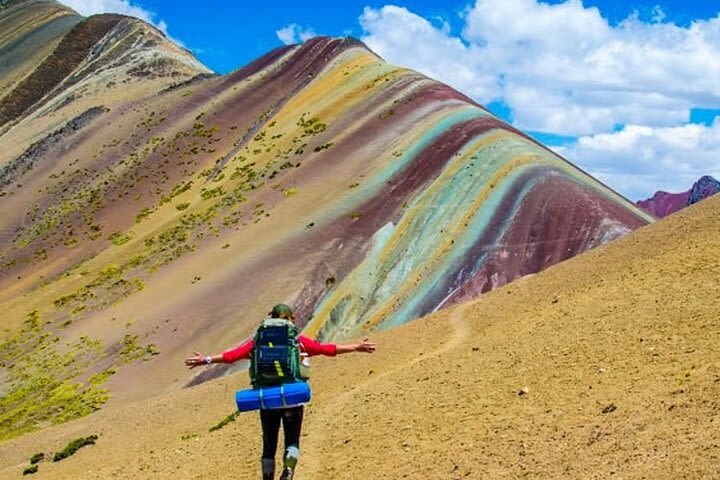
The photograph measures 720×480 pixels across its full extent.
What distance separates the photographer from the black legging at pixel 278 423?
10.4 m

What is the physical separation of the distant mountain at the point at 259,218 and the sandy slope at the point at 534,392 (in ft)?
55.0

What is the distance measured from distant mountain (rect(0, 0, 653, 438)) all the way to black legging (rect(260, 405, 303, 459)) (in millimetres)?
27324

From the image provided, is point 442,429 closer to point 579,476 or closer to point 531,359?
point 531,359

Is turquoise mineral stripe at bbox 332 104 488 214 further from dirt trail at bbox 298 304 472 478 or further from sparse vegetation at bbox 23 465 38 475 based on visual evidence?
sparse vegetation at bbox 23 465 38 475

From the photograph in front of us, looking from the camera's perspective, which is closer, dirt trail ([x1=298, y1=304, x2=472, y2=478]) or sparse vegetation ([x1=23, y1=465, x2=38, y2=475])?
dirt trail ([x1=298, y1=304, x2=472, y2=478])

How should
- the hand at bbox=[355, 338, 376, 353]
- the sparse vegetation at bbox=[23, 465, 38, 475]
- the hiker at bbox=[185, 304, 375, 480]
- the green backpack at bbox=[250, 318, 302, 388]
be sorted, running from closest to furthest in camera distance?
1. the green backpack at bbox=[250, 318, 302, 388]
2. the hiker at bbox=[185, 304, 375, 480]
3. the hand at bbox=[355, 338, 376, 353]
4. the sparse vegetation at bbox=[23, 465, 38, 475]

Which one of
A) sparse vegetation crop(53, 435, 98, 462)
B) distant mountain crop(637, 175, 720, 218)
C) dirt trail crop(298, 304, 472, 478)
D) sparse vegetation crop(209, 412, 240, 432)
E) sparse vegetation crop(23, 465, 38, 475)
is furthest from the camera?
distant mountain crop(637, 175, 720, 218)

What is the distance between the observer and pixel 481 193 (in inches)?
1849

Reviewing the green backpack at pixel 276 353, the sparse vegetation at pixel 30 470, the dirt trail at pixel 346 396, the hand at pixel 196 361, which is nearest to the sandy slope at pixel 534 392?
the dirt trail at pixel 346 396

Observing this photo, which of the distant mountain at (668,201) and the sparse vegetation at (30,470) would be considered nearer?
the sparse vegetation at (30,470)

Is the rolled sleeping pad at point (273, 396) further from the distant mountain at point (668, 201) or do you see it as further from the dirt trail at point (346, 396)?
the distant mountain at point (668, 201)

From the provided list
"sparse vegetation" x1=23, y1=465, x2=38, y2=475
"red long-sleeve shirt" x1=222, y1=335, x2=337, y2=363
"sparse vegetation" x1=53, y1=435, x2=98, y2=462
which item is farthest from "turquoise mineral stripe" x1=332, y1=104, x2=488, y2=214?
"red long-sleeve shirt" x1=222, y1=335, x2=337, y2=363

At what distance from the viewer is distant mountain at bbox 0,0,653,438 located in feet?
137

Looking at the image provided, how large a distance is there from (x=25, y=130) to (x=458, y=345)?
91148mm
